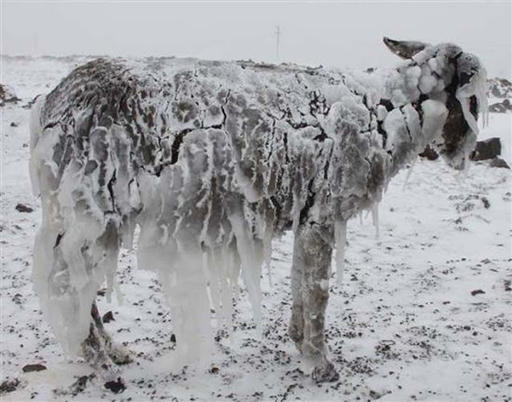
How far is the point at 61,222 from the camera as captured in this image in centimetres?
365

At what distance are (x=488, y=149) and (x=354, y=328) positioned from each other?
275 inches

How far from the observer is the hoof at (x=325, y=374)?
413 cm

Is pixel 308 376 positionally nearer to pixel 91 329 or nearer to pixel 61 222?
pixel 91 329

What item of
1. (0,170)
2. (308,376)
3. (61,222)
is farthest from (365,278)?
(0,170)

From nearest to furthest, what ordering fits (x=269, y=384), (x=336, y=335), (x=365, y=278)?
(x=269, y=384) < (x=336, y=335) < (x=365, y=278)

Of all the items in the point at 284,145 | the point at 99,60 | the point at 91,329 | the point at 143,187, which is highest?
the point at 99,60

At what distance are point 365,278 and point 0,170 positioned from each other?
605cm

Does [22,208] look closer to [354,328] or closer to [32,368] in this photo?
[32,368]

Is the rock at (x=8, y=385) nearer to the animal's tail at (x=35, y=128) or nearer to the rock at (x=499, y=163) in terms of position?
the animal's tail at (x=35, y=128)

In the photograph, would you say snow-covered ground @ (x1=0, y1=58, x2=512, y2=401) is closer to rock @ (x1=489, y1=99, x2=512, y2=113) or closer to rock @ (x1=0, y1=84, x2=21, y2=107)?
rock @ (x1=0, y1=84, x2=21, y2=107)

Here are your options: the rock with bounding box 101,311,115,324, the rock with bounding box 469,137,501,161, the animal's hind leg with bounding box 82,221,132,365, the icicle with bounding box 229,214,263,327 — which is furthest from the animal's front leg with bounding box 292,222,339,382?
the rock with bounding box 469,137,501,161

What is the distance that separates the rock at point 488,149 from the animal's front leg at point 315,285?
749cm

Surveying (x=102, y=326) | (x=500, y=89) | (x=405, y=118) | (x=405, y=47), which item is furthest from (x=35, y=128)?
(x=500, y=89)

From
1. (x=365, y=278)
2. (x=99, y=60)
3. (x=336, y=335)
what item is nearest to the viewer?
(x=99, y=60)
